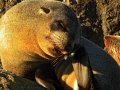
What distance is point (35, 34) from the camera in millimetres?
4941

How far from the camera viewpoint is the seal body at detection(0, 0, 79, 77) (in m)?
4.79

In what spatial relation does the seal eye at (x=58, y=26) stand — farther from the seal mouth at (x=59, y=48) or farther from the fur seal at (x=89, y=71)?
the fur seal at (x=89, y=71)

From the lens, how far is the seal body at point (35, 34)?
15.7ft

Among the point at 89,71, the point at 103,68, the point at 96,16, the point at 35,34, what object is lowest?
the point at 96,16

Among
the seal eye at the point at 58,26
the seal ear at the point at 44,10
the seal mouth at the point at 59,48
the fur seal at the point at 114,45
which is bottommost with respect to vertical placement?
the fur seal at the point at 114,45

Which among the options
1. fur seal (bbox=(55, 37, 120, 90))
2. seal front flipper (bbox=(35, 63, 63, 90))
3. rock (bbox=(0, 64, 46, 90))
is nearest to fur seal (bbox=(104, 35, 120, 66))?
fur seal (bbox=(55, 37, 120, 90))

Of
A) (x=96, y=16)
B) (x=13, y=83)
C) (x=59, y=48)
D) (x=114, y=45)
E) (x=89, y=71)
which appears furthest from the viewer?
(x=96, y=16)

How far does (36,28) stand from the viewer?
16.3 ft

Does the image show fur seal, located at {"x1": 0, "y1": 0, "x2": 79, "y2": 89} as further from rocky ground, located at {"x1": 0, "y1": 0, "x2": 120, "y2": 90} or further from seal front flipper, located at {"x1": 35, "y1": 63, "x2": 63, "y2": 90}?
rocky ground, located at {"x1": 0, "y1": 0, "x2": 120, "y2": 90}

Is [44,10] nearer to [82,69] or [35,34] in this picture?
[35,34]

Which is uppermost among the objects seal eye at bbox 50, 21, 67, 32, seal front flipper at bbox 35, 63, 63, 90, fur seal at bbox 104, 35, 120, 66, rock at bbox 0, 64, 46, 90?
seal eye at bbox 50, 21, 67, 32

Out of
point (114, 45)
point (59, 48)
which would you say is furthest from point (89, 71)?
point (114, 45)

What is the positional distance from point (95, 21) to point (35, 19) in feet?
18.6

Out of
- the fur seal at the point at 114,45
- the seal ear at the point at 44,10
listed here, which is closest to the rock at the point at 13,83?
the seal ear at the point at 44,10
